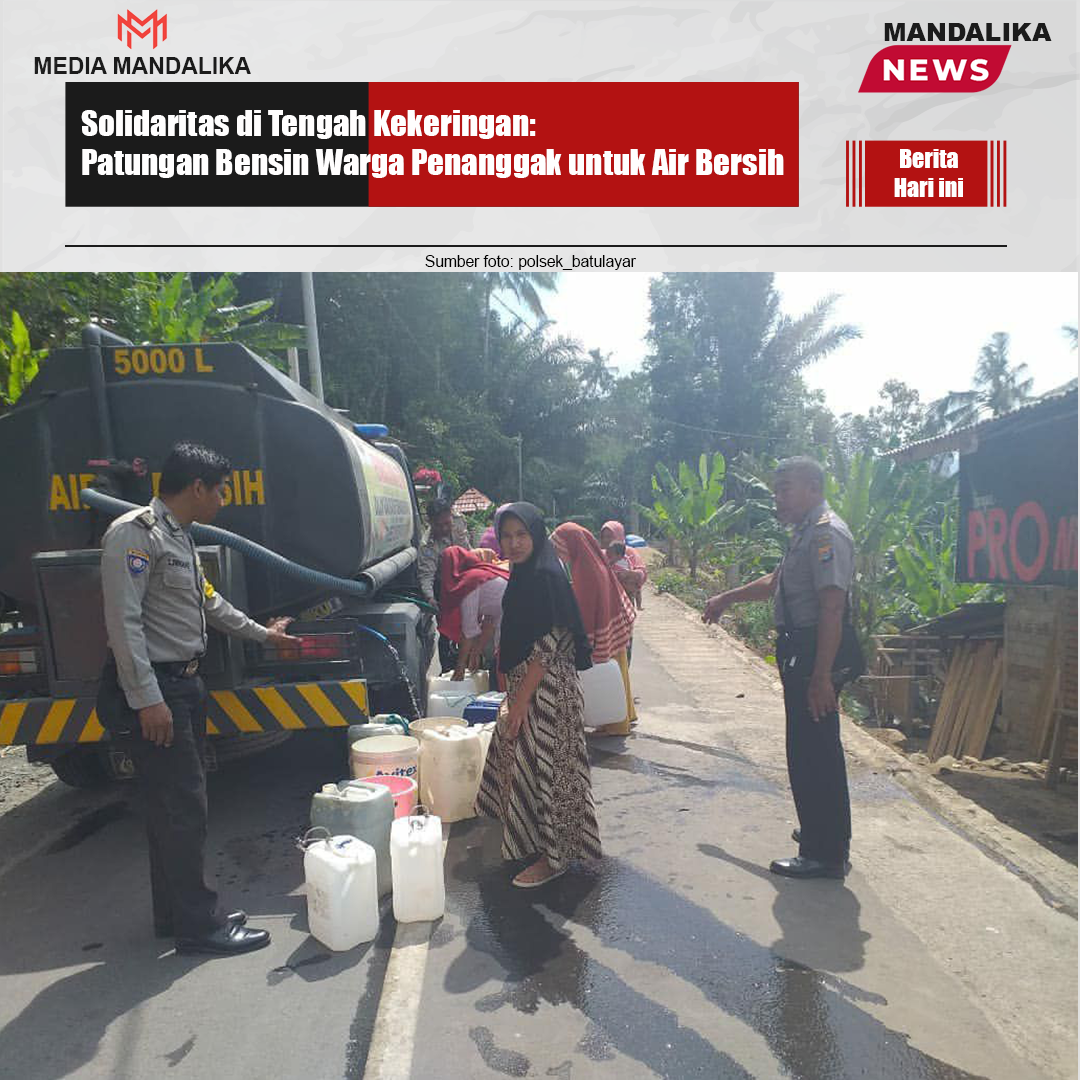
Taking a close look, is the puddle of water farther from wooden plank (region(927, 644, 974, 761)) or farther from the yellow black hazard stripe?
wooden plank (region(927, 644, 974, 761))

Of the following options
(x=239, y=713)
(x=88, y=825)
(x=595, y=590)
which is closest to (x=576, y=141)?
(x=239, y=713)

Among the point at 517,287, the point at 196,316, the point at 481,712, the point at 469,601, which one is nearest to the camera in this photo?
the point at 481,712

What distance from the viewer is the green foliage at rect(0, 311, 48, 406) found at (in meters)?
6.34

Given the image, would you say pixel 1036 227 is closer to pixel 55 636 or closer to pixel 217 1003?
pixel 217 1003

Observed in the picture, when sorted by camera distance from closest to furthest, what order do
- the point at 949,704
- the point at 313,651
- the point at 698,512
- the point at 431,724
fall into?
the point at 313,651, the point at 431,724, the point at 949,704, the point at 698,512

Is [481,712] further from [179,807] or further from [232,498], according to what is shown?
[179,807]

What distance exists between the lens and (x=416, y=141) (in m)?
2.88

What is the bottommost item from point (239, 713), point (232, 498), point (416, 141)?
point (239, 713)

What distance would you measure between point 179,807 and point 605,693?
3.07m

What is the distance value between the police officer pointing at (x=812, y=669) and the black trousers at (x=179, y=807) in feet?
7.88

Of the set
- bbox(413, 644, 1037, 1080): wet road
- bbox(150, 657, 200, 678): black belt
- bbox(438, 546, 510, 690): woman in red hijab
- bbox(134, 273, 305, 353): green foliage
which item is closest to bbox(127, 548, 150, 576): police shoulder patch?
bbox(150, 657, 200, 678): black belt

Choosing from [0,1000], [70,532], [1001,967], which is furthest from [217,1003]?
[1001,967]

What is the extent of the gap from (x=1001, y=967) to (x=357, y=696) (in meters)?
2.81

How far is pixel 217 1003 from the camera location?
2.62m
